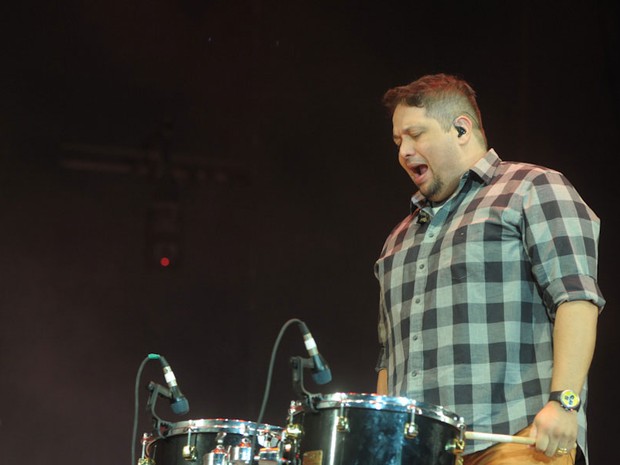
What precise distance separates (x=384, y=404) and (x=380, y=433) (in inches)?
2.6

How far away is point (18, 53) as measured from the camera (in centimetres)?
457

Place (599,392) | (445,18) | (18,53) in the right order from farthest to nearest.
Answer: (445,18) < (18,53) < (599,392)

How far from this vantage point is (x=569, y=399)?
6.94ft

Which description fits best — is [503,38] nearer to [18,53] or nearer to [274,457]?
[18,53]

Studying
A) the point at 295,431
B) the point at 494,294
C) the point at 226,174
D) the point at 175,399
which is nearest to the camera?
the point at 295,431

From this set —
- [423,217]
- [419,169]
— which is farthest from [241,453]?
[419,169]

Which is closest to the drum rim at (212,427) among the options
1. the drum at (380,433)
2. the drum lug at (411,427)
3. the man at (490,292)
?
the man at (490,292)

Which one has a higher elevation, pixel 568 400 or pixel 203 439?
pixel 568 400

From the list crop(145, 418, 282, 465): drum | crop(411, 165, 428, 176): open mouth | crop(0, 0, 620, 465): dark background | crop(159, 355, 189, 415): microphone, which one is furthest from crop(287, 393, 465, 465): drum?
crop(0, 0, 620, 465): dark background

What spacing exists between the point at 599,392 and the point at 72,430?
8.12 ft

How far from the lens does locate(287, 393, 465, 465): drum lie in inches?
81.2

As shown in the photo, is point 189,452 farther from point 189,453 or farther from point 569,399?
point 569,399

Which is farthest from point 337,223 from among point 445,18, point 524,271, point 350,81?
point 524,271

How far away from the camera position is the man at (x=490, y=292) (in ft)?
7.18
